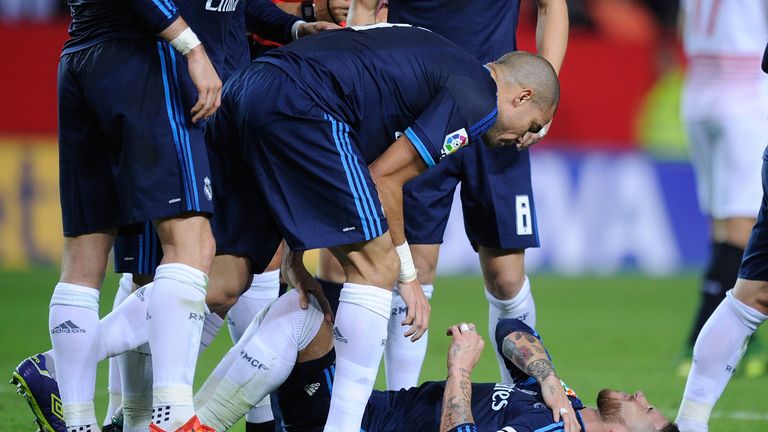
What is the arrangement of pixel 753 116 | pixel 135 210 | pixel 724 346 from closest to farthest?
pixel 135 210, pixel 724 346, pixel 753 116

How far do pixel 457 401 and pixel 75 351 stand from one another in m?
1.23

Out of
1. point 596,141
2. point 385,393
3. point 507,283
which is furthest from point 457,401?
point 596,141

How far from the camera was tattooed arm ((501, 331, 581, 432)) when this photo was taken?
145 inches

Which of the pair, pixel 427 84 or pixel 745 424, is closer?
pixel 427 84

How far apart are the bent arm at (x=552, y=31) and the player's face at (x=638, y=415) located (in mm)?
1656

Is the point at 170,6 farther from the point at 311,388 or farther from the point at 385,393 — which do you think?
the point at 385,393

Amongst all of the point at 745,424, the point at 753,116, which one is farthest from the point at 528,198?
the point at 753,116

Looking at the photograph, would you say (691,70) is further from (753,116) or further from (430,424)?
(430,424)

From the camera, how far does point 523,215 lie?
4.79m

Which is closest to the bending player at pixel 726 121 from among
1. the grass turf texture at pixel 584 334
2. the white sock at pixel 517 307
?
the grass turf texture at pixel 584 334

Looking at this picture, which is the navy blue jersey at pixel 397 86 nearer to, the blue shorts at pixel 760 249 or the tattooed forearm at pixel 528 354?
the tattooed forearm at pixel 528 354

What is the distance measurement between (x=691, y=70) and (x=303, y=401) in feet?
14.0

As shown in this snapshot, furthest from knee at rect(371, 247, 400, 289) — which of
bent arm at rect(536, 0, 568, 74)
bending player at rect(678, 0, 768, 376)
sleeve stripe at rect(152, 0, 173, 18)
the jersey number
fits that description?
bending player at rect(678, 0, 768, 376)

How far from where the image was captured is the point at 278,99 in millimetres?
3648
